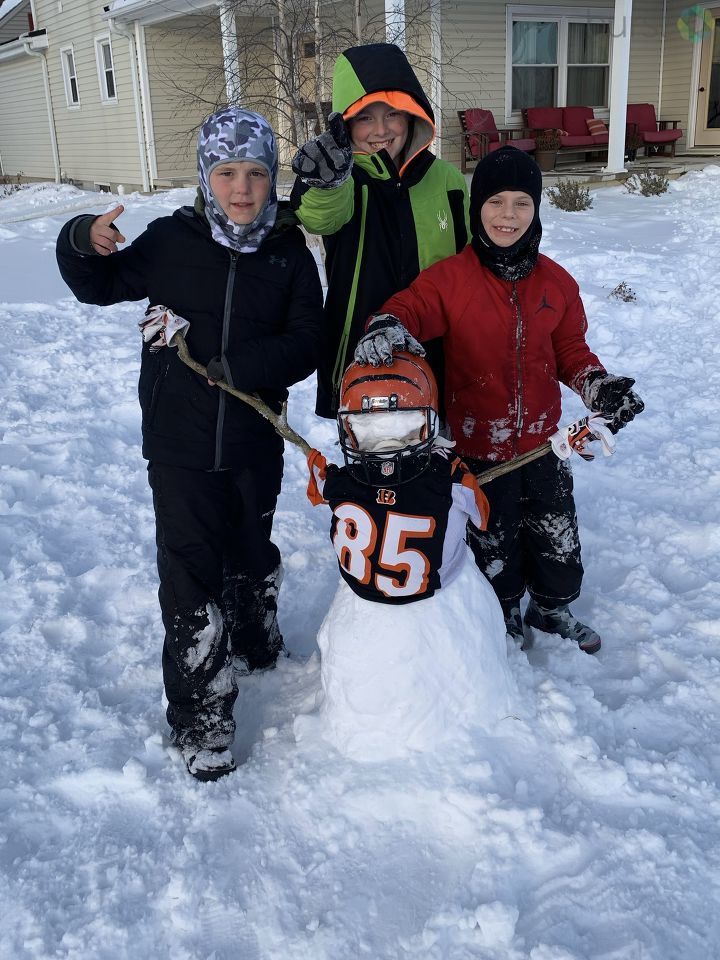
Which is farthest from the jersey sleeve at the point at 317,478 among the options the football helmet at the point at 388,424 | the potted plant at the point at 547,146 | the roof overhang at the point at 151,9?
the potted plant at the point at 547,146

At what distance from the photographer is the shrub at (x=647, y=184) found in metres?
11.9

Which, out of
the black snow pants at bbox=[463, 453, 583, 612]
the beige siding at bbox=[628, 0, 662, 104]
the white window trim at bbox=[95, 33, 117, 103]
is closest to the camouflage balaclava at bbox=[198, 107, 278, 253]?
the black snow pants at bbox=[463, 453, 583, 612]

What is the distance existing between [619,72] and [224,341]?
40.5 feet

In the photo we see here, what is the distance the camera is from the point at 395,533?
7.62ft

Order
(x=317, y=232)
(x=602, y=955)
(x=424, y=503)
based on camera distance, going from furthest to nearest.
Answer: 1. (x=317, y=232)
2. (x=424, y=503)
3. (x=602, y=955)

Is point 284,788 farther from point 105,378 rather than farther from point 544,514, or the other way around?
point 105,378

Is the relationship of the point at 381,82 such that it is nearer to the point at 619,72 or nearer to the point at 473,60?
the point at 619,72

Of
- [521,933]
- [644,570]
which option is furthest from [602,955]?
[644,570]

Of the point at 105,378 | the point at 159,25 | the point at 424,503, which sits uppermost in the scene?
the point at 159,25

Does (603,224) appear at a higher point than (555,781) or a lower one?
higher

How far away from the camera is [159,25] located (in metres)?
15.5

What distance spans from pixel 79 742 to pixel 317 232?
176 centimetres

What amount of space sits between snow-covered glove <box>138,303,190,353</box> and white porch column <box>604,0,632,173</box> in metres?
12.3

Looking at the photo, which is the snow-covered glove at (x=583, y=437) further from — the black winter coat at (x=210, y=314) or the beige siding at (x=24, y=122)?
the beige siding at (x=24, y=122)
